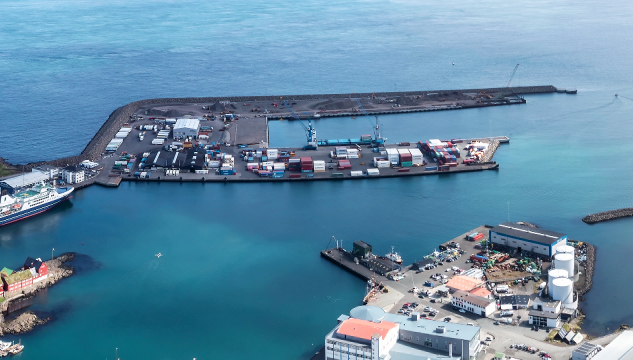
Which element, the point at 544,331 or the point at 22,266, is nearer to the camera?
the point at 544,331

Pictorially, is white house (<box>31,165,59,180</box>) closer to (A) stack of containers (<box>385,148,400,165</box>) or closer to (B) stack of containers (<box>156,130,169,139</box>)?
(B) stack of containers (<box>156,130,169,139</box>)

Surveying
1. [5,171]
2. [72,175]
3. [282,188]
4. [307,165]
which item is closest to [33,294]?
[72,175]

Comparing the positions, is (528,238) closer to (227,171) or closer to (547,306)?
(547,306)

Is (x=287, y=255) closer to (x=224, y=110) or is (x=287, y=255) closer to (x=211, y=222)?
(x=211, y=222)

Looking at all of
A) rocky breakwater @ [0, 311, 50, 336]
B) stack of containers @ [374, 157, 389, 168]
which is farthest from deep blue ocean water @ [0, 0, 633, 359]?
stack of containers @ [374, 157, 389, 168]

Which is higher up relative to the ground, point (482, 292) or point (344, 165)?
point (344, 165)

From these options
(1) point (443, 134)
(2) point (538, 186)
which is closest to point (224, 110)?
(1) point (443, 134)
